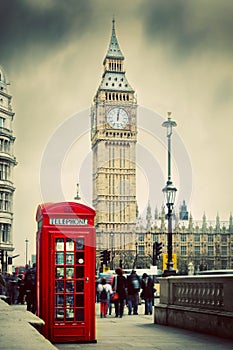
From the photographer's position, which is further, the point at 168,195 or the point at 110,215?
the point at 110,215

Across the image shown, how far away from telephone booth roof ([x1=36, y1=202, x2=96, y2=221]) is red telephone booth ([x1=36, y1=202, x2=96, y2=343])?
0.49 feet

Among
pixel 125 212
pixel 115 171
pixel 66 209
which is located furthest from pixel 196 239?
pixel 66 209

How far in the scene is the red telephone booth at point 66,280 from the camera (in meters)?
12.7

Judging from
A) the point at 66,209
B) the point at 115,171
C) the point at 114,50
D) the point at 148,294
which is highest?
the point at 114,50

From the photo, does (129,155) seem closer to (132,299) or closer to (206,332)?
(132,299)

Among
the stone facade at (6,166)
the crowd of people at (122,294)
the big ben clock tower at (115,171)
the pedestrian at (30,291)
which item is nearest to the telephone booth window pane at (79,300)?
the pedestrian at (30,291)

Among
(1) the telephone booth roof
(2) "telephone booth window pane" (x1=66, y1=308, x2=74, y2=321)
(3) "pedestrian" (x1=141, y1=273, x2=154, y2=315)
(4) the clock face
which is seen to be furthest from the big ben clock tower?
(2) "telephone booth window pane" (x1=66, y1=308, x2=74, y2=321)

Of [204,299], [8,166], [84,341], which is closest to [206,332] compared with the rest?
[204,299]

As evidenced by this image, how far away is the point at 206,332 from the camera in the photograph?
15.1 meters

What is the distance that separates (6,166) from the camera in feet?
257

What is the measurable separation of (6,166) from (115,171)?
236 feet

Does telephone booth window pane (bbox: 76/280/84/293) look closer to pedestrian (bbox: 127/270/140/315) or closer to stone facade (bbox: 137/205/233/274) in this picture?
pedestrian (bbox: 127/270/140/315)

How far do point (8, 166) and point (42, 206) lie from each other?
66.4 meters

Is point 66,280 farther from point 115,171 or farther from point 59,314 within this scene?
point 115,171
